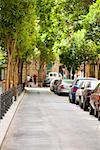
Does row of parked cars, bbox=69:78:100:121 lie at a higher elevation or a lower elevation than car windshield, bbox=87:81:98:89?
lower

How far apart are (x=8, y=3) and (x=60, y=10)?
847 centimetres

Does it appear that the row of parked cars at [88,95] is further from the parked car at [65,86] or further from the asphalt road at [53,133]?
the parked car at [65,86]

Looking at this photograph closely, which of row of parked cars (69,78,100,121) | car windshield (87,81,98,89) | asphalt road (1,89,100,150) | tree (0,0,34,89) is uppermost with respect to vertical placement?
tree (0,0,34,89)

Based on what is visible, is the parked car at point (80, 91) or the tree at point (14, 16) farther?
the parked car at point (80, 91)

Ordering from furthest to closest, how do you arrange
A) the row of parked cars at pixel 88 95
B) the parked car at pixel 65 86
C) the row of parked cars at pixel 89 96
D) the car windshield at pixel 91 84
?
the parked car at pixel 65 86
the car windshield at pixel 91 84
the row of parked cars at pixel 88 95
the row of parked cars at pixel 89 96

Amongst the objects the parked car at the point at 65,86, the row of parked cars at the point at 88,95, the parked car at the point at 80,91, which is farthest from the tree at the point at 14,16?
the parked car at the point at 65,86

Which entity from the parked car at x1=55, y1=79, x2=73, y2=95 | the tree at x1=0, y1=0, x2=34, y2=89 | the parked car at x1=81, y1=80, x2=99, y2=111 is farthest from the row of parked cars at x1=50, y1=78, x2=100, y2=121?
the parked car at x1=55, y1=79, x2=73, y2=95

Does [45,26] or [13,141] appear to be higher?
[45,26]

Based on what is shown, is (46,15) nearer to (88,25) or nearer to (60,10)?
(60,10)

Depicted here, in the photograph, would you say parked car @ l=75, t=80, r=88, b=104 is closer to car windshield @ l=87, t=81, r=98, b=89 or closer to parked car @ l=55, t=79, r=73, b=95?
car windshield @ l=87, t=81, r=98, b=89

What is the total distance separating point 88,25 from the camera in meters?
29.5

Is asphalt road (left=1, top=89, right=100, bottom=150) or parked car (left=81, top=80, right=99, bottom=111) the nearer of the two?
asphalt road (left=1, top=89, right=100, bottom=150)

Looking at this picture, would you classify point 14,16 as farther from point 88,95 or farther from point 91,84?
point 88,95

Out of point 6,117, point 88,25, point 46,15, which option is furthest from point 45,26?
point 6,117
